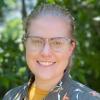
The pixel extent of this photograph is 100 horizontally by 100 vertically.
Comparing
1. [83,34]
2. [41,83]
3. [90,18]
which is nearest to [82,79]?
[83,34]

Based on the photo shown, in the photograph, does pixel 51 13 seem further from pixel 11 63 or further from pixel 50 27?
pixel 11 63

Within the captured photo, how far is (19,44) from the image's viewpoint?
4461 mm

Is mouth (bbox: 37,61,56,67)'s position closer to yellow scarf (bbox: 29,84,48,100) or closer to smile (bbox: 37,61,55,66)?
smile (bbox: 37,61,55,66)

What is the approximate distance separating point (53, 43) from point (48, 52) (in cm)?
5

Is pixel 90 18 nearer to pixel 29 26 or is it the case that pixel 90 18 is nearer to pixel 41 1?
pixel 41 1

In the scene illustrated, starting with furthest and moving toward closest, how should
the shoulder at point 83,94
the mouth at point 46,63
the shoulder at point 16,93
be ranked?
1. the shoulder at point 16,93
2. the mouth at point 46,63
3. the shoulder at point 83,94

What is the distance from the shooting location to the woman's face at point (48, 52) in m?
2.61

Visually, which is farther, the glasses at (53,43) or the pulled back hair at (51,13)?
the pulled back hair at (51,13)

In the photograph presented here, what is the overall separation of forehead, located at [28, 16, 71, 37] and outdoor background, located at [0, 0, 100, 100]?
1.08 metres

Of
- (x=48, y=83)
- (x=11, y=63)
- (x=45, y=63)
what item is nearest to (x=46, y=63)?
(x=45, y=63)

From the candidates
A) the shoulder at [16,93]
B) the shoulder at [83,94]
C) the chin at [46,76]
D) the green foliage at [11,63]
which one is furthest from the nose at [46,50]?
the green foliage at [11,63]

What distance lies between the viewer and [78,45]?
14.9 feet

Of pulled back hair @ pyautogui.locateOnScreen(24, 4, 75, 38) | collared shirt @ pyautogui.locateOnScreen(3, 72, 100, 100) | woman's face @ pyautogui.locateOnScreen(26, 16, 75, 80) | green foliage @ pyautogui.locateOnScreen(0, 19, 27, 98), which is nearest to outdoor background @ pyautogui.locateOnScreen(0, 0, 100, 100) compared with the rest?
green foliage @ pyautogui.locateOnScreen(0, 19, 27, 98)

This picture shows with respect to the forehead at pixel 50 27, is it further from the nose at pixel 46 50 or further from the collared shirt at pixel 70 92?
the collared shirt at pixel 70 92
